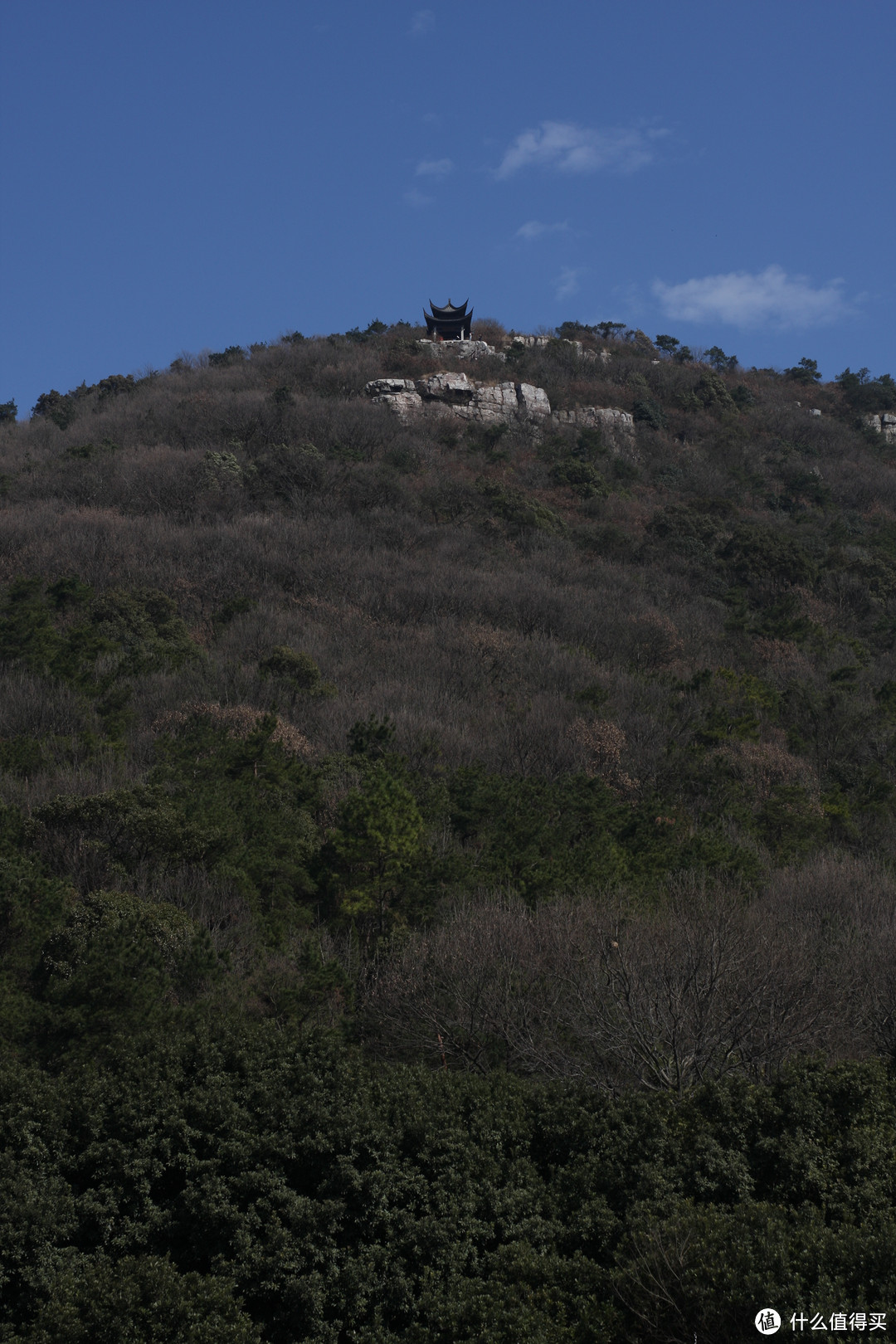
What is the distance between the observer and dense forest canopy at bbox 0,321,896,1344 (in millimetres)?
8422

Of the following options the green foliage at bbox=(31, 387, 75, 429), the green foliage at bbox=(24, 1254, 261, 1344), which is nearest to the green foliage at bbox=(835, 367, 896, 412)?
the green foliage at bbox=(31, 387, 75, 429)

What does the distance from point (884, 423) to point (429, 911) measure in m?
49.6

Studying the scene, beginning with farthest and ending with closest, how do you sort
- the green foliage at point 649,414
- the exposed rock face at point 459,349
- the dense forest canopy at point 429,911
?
the exposed rock face at point 459,349 → the green foliage at point 649,414 → the dense forest canopy at point 429,911

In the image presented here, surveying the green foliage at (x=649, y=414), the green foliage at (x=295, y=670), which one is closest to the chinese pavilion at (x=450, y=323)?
the green foliage at (x=649, y=414)

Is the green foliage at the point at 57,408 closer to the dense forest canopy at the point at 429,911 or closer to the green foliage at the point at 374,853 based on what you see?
the dense forest canopy at the point at 429,911

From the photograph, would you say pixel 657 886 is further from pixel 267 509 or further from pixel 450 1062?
pixel 267 509

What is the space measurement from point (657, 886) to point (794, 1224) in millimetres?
9018

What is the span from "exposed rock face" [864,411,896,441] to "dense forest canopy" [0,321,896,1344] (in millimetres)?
20935

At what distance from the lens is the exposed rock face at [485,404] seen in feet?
149

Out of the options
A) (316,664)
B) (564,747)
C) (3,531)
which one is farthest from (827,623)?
(3,531)

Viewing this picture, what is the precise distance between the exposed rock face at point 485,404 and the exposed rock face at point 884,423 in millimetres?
16105

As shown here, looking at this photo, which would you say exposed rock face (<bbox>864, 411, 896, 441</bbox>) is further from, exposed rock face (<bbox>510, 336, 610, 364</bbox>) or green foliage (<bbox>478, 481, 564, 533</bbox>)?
green foliage (<bbox>478, 481, 564, 533</bbox>)

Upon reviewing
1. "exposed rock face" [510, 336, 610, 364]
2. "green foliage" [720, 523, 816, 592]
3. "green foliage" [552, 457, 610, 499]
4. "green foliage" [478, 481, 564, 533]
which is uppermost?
"exposed rock face" [510, 336, 610, 364]

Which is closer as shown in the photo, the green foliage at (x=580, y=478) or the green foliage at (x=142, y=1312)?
the green foliage at (x=142, y=1312)
